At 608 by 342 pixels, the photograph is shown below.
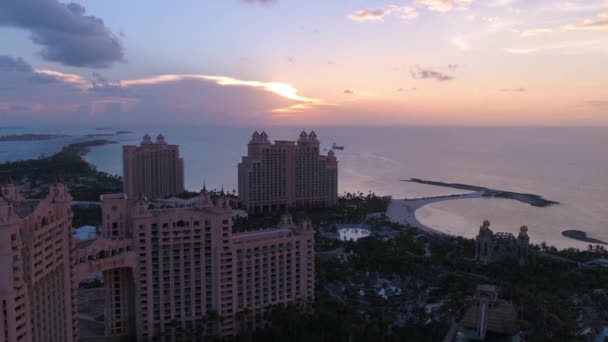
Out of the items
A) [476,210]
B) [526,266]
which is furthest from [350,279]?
[476,210]

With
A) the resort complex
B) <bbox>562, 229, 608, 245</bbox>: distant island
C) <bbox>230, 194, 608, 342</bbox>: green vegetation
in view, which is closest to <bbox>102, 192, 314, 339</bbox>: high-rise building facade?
<bbox>230, 194, 608, 342</bbox>: green vegetation

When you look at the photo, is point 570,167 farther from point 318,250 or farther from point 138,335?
point 138,335

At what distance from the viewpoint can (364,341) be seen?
1730 centimetres

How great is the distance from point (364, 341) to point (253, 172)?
95.0 ft

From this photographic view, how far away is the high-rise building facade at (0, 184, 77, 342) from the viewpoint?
11703 millimetres

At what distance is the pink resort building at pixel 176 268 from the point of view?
15383 mm

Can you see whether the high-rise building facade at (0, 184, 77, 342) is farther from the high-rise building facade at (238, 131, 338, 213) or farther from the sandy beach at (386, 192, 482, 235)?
the high-rise building facade at (238, 131, 338, 213)

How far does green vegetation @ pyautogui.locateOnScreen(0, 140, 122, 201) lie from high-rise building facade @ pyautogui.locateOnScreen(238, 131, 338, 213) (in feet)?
56.9

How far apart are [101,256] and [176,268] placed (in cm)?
264

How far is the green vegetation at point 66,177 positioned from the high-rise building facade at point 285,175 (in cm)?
1733

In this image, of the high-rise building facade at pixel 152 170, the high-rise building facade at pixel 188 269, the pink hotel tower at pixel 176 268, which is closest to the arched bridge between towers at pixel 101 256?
the pink hotel tower at pixel 176 268

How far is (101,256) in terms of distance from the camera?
55.2ft

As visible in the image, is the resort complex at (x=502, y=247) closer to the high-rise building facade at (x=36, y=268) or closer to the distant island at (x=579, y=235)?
the distant island at (x=579, y=235)

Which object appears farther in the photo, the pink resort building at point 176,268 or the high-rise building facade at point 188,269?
the high-rise building facade at point 188,269
